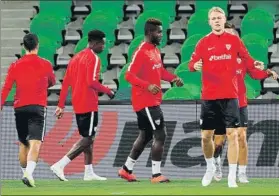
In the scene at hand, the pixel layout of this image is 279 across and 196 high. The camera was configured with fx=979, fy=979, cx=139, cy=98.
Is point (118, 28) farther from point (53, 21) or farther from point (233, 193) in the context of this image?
point (233, 193)

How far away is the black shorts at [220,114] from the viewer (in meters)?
10.9

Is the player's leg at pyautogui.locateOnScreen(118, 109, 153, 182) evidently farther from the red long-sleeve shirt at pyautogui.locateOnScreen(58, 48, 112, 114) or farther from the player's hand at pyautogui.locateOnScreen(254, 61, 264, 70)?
the player's hand at pyautogui.locateOnScreen(254, 61, 264, 70)

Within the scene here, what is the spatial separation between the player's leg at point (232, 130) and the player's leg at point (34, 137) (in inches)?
90.2

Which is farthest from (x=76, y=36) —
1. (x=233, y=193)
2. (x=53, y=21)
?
(x=233, y=193)

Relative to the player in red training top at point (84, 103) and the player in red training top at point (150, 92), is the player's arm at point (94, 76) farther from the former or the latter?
the player in red training top at point (150, 92)

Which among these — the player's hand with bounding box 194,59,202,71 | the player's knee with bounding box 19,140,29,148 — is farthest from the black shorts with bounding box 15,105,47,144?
the player's hand with bounding box 194,59,202,71

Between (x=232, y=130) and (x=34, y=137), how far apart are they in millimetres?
2443

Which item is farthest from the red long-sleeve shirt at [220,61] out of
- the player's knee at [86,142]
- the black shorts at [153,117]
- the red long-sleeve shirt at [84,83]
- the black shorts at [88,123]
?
the player's knee at [86,142]

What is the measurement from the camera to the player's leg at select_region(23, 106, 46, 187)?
37.9 ft

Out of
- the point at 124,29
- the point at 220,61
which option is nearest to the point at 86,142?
the point at 220,61

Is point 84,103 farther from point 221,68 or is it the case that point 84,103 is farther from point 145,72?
point 221,68

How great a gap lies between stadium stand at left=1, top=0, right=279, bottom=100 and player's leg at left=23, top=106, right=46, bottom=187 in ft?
20.1

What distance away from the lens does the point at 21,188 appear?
1169 cm

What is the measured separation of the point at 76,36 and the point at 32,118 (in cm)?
924
